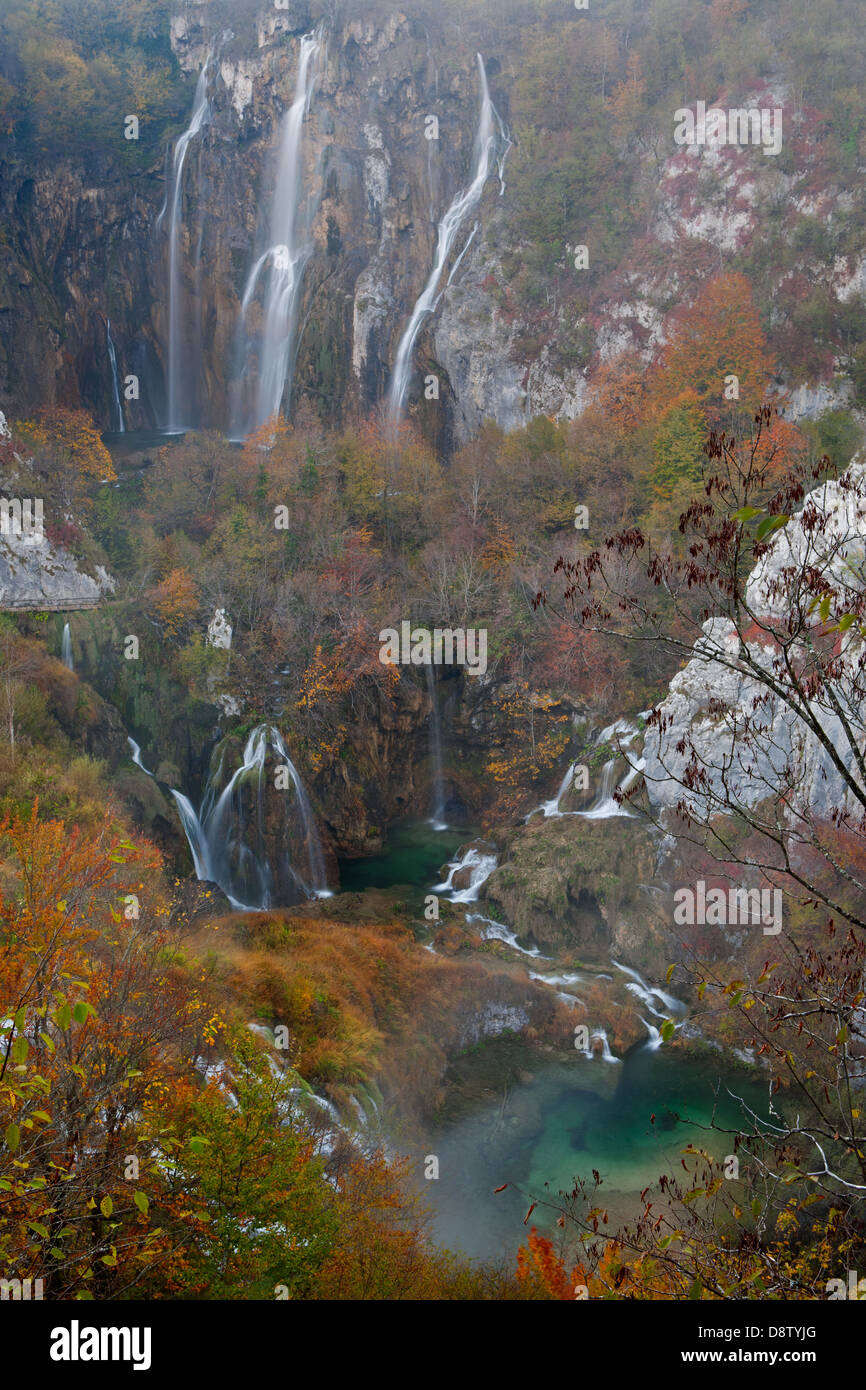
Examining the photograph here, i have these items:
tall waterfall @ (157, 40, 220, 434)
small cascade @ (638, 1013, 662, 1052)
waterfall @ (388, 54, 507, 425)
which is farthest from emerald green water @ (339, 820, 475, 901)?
tall waterfall @ (157, 40, 220, 434)

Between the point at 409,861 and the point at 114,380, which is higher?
the point at 114,380

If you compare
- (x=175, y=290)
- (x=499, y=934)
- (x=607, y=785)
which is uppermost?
(x=175, y=290)

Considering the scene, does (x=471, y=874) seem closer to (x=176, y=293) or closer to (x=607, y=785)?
(x=607, y=785)

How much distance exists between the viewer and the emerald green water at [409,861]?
29.4m

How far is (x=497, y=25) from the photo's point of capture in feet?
163

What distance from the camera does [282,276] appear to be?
4747cm

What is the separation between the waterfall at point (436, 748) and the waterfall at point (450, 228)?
54.1 ft

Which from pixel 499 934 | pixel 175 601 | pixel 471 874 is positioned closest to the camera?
pixel 499 934

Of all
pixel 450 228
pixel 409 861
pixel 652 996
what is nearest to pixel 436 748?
pixel 409 861

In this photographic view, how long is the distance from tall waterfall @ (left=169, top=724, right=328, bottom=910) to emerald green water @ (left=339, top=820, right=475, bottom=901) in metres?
1.55

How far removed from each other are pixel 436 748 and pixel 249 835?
887 centimetres
